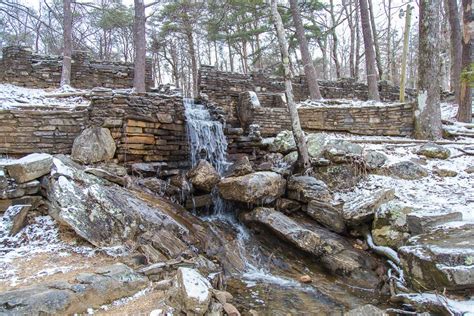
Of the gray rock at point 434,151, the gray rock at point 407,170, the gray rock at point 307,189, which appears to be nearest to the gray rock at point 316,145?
the gray rock at point 307,189

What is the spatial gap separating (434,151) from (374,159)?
139 centimetres

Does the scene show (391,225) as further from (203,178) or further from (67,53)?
(67,53)

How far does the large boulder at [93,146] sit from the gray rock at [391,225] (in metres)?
4.96

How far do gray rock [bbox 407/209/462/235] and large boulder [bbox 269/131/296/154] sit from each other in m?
3.46

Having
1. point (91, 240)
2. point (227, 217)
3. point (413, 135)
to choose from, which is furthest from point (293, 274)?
point (413, 135)

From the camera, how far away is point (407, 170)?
6.06 m

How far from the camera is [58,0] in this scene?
1620cm

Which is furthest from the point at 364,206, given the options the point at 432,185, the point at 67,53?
the point at 67,53

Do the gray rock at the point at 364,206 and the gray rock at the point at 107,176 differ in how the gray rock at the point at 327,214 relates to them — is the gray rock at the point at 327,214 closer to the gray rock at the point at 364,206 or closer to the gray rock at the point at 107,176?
the gray rock at the point at 364,206

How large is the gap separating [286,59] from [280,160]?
2.25 metres

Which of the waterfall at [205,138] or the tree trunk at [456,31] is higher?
the tree trunk at [456,31]

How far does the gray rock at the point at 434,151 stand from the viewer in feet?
21.5

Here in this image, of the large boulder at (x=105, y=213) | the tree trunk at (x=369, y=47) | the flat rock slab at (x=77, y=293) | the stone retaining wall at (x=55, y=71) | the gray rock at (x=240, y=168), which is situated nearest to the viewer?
the flat rock slab at (x=77, y=293)

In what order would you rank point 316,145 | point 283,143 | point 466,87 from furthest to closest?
1. point 466,87
2. point 283,143
3. point 316,145
